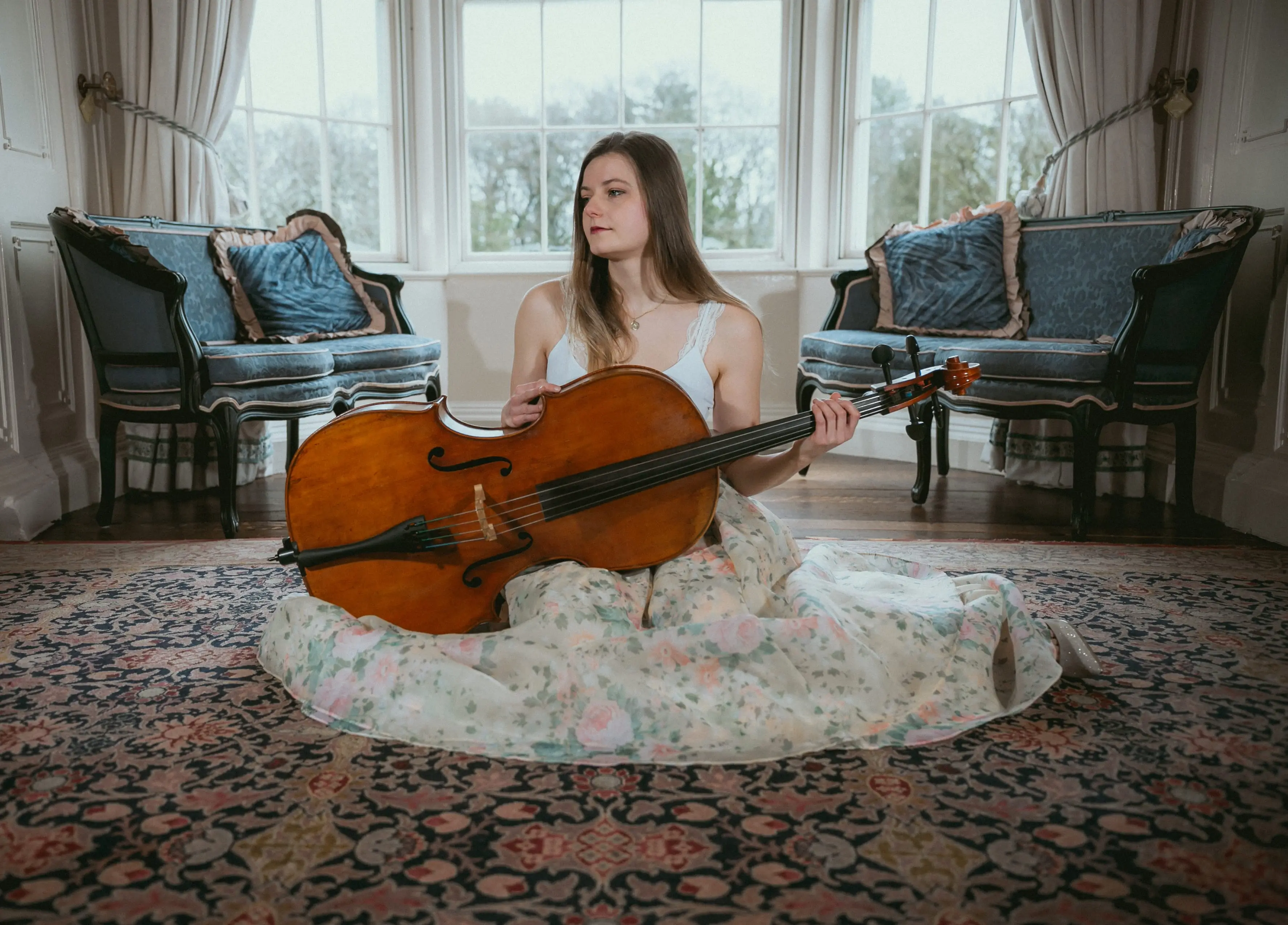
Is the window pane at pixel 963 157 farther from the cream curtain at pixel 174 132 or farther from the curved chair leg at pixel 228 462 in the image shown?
the curved chair leg at pixel 228 462

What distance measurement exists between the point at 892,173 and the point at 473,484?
354 cm

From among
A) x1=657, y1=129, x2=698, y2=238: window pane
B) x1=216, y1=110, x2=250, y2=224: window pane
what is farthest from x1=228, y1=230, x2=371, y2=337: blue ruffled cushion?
x1=657, y1=129, x2=698, y2=238: window pane

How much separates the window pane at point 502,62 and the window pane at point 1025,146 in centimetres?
220

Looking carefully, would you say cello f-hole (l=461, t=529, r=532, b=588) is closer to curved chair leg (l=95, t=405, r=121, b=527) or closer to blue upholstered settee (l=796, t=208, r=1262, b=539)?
blue upholstered settee (l=796, t=208, r=1262, b=539)

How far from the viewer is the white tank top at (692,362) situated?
181 centimetres

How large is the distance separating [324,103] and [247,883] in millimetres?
4104

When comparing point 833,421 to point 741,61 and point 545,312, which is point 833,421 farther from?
point 741,61

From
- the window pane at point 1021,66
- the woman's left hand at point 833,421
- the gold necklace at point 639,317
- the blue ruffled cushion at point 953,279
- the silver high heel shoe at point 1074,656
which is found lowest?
the silver high heel shoe at point 1074,656

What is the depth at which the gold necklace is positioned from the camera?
6.13 ft

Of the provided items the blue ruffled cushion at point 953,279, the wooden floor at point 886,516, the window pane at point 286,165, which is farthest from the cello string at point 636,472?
the window pane at point 286,165

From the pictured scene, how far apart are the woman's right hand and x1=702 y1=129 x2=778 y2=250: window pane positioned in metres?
3.41

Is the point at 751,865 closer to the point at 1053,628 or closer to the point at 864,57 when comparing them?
the point at 1053,628

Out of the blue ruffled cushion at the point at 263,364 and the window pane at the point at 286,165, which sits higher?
the window pane at the point at 286,165

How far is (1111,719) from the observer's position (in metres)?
1.47
